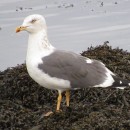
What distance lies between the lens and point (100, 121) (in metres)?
5.29

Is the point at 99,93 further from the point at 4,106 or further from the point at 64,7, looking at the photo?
the point at 64,7

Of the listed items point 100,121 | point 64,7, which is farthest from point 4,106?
point 64,7

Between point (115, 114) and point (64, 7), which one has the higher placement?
point (64, 7)

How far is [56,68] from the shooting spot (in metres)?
5.52

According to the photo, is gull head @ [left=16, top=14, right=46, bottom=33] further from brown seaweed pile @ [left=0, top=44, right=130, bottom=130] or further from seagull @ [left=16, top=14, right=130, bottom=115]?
brown seaweed pile @ [left=0, top=44, right=130, bottom=130]

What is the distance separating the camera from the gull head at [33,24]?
5.59m

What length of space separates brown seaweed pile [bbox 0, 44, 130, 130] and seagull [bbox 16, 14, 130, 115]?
29 cm

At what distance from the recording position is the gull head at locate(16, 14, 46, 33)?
5.59 m

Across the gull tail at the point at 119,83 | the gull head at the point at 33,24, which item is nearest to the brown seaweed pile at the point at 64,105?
the gull tail at the point at 119,83

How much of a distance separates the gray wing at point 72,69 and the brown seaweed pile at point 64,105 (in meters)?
0.30

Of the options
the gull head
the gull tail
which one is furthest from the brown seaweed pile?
the gull head

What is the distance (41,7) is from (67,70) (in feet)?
27.1

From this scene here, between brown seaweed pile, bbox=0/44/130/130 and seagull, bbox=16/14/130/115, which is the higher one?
seagull, bbox=16/14/130/115

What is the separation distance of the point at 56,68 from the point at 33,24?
524 mm
